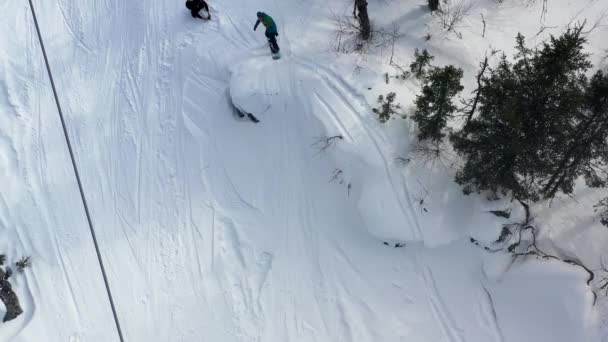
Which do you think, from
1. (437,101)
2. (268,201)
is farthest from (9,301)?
(437,101)

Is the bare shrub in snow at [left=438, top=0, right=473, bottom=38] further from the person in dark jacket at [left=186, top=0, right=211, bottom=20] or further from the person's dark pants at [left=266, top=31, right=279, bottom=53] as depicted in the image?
the person in dark jacket at [left=186, top=0, right=211, bottom=20]

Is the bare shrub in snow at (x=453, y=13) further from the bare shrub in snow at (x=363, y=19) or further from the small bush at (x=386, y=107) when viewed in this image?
the small bush at (x=386, y=107)

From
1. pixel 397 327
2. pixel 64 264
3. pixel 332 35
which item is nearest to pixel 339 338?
pixel 397 327

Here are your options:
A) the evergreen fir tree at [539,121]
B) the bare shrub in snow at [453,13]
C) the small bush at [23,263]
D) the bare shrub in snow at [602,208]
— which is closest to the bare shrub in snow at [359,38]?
the bare shrub in snow at [453,13]

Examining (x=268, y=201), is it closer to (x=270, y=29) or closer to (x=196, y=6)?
(x=270, y=29)

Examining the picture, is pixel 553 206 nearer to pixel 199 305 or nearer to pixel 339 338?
pixel 339 338
